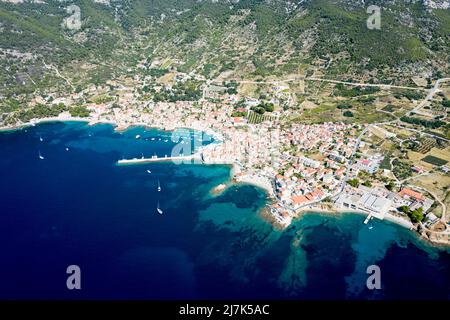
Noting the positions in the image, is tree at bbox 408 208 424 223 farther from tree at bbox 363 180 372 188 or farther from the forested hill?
the forested hill

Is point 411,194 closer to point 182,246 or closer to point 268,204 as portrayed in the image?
point 268,204

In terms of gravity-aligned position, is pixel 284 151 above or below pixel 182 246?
above

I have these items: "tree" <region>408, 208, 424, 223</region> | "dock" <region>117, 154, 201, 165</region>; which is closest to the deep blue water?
"tree" <region>408, 208, 424, 223</region>

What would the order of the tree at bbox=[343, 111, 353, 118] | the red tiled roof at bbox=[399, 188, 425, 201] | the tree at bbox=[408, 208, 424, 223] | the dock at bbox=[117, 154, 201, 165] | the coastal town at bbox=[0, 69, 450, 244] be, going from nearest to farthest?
1. the tree at bbox=[408, 208, 424, 223]
2. the coastal town at bbox=[0, 69, 450, 244]
3. the red tiled roof at bbox=[399, 188, 425, 201]
4. the dock at bbox=[117, 154, 201, 165]
5. the tree at bbox=[343, 111, 353, 118]

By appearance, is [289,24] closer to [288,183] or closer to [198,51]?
[198,51]

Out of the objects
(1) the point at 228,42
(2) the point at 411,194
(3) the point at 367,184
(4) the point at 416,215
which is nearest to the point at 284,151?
(3) the point at 367,184

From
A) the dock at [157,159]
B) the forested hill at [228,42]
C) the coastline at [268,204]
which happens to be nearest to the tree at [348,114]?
the forested hill at [228,42]

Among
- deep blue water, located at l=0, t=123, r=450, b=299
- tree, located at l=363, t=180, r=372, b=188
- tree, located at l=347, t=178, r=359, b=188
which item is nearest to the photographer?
deep blue water, located at l=0, t=123, r=450, b=299

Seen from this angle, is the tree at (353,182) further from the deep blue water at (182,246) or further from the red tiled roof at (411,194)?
the deep blue water at (182,246)
